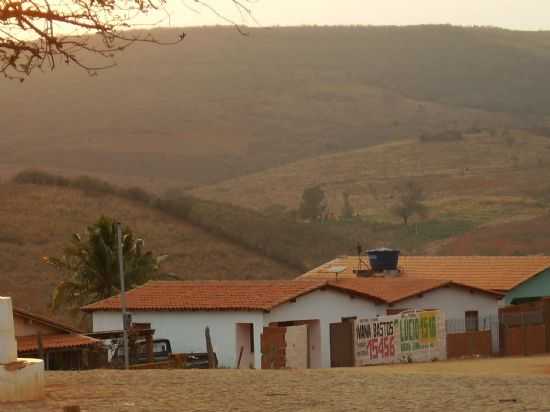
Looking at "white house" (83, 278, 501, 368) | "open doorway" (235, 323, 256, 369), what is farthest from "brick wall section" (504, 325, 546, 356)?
"open doorway" (235, 323, 256, 369)

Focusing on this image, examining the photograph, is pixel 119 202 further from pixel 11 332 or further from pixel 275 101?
pixel 275 101

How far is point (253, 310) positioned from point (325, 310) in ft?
11.6

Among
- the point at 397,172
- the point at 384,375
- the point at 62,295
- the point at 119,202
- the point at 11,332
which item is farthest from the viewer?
the point at 397,172

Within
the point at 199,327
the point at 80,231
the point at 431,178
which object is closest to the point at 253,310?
the point at 199,327

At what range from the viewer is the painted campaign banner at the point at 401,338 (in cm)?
4466

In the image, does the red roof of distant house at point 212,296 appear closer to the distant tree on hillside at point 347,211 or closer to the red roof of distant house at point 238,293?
the red roof of distant house at point 238,293

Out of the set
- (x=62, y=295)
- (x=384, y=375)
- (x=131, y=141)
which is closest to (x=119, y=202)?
(x=62, y=295)

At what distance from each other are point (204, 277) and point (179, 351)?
29.9 metres

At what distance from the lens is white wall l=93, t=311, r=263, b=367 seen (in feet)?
143

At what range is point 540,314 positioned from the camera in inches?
1957

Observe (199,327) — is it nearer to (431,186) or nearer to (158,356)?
(158,356)

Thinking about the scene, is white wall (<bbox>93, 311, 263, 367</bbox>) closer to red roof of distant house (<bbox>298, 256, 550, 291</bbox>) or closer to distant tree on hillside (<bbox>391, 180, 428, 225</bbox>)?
red roof of distant house (<bbox>298, 256, 550, 291</bbox>)

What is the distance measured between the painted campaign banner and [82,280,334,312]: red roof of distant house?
234cm

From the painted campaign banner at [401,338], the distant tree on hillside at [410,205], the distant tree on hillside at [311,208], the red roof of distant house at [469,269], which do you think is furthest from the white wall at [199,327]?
the distant tree on hillside at [410,205]
